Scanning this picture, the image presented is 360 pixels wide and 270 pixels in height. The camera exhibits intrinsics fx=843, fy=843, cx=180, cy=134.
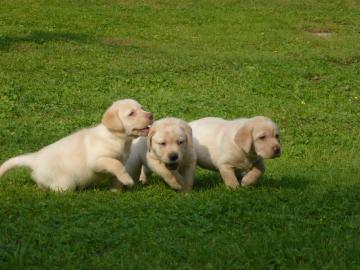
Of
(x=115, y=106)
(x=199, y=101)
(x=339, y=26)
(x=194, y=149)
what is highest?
(x=115, y=106)

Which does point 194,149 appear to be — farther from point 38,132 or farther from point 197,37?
point 197,37

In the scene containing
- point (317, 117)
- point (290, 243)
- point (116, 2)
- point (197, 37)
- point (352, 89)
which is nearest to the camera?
point (290, 243)

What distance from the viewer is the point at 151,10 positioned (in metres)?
31.5

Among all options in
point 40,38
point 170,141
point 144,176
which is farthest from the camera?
point 40,38

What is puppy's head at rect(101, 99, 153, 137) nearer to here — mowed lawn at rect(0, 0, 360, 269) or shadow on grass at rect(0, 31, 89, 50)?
mowed lawn at rect(0, 0, 360, 269)

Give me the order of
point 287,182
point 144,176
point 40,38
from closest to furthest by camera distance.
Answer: point 287,182
point 144,176
point 40,38

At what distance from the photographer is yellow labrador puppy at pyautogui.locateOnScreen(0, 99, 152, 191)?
29.8ft

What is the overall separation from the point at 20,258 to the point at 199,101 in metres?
9.76

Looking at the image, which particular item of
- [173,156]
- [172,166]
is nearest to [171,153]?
[173,156]

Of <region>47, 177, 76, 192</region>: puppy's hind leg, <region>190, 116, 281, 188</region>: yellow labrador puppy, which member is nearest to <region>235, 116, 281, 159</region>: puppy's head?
<region>190, 116, 281, 188</region>: yellow labrador puppy

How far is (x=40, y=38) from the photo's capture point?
76.1 feet

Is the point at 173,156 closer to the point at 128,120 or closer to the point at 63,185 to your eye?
the point at 128,120

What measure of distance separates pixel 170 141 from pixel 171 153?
0.14 meters

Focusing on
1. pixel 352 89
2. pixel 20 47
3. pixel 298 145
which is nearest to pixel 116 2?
pixel 20 47
